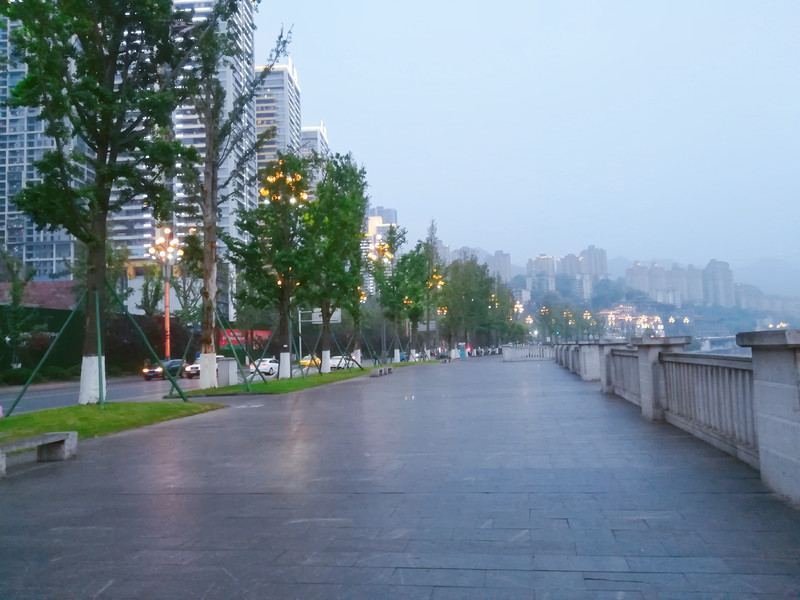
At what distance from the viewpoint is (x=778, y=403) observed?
6.04m

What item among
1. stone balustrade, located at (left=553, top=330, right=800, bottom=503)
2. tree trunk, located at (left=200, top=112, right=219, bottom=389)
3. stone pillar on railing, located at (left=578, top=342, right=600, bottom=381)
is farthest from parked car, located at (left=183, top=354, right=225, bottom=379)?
stone balustrade, located at (left=553, top=330, right=800, bottom=503)

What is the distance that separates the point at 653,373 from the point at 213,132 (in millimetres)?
18521

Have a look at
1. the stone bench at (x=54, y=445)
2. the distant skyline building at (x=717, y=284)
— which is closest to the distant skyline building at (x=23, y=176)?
the stone bench at (x=54, y=445)

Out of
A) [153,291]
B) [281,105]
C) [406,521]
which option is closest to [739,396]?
[406,521]

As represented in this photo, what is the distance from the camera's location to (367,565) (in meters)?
4.81

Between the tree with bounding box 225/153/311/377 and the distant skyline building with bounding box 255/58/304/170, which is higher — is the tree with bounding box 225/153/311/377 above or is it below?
below

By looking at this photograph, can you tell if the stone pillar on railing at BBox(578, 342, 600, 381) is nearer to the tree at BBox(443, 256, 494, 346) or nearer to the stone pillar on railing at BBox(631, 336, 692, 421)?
the stone pillar on railing at BBox(631, 336, 692, 421)

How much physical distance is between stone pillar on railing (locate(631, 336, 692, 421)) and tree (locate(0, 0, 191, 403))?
35.5 feet

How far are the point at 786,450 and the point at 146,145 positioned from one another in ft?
47.7

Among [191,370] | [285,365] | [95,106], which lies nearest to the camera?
[95,106]

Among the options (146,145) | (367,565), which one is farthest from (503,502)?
(146,145)

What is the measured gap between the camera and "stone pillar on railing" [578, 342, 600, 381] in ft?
82.8

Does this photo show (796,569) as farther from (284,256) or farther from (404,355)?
(404,355)

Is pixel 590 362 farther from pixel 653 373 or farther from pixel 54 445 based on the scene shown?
pixel 54 445
